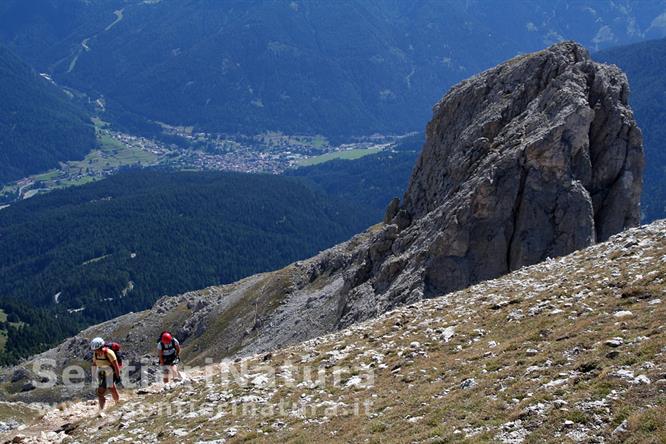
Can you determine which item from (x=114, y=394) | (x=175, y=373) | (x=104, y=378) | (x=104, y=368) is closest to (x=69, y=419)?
(x=114, y=394)

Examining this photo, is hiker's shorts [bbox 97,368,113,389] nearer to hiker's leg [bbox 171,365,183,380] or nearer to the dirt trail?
the dirt trail

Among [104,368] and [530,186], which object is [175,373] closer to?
[104,368]

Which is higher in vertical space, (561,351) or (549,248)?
(549,248)

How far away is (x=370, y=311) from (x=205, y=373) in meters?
19.1

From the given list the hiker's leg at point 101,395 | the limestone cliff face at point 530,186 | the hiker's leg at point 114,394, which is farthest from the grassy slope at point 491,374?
the limestone cliff face at point 530,186

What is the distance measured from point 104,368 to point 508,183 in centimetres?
3235

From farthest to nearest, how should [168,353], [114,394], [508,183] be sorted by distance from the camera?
[508,183], [168,353], [114,394]

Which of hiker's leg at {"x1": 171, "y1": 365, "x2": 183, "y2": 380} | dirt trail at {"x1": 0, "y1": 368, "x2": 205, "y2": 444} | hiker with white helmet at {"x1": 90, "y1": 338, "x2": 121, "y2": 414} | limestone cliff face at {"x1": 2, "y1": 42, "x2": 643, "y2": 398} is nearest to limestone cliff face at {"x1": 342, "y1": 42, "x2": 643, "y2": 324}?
limestone cliff face at {"x1": 2, "y1": 42, "x2": 643, "y2": 398}

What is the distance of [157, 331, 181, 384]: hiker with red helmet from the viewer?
3478cm

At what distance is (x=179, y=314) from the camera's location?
142 metres

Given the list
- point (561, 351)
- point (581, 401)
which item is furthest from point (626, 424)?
point (561, 351)

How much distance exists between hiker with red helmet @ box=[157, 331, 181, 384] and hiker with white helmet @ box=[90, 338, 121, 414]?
2730 millimetres

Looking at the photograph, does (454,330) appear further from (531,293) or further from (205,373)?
(205,373)

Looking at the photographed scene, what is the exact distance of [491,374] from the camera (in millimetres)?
23094
